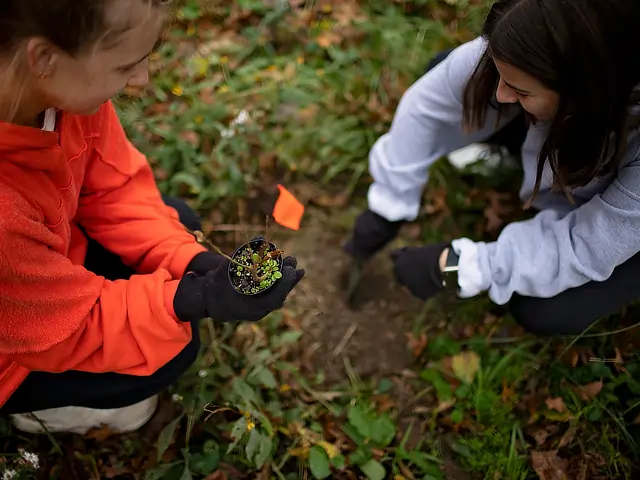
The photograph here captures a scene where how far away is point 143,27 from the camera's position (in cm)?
110

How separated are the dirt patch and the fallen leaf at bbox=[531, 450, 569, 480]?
0.51 metres

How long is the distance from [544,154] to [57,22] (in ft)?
3.71

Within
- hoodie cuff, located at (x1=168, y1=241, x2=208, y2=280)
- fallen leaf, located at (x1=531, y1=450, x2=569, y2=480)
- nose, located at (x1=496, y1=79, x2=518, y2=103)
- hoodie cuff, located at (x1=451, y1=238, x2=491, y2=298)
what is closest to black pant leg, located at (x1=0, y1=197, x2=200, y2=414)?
hoodie cuff, located at (x1=168, y1=241, x2=208, y2=280)

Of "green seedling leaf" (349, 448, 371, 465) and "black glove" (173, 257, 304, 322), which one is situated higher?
"black glove" (173, 257, 304, 322)

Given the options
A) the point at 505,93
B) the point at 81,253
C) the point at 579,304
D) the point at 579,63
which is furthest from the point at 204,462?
the point at 579,63

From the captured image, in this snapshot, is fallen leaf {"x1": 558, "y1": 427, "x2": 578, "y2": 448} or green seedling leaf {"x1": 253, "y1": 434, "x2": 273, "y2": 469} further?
fallen leaf {"x1": 558, "y1": 427, "x2": 578, "y2": 448}

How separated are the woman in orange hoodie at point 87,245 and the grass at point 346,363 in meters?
0.24

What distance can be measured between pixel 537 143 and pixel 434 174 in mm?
719

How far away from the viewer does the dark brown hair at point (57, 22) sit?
0.96 m

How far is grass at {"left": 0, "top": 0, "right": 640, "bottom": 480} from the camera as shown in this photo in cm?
183

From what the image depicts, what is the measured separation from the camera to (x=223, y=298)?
1.38m

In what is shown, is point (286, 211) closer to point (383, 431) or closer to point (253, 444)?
point (253, 444)

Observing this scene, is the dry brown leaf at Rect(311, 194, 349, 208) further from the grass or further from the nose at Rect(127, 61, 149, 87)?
the nose at Rect(127, 61, 149, 87)

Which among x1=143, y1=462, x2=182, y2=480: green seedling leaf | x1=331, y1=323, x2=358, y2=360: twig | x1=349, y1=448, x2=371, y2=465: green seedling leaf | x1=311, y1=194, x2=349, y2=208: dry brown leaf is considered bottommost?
x1=349, y1=448, x2=371, y2=465: green seedling leaf
